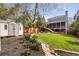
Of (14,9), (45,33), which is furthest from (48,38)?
(14,9)

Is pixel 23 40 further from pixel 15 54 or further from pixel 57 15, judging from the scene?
pixel 57 15

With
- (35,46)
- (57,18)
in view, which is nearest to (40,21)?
(57,18)

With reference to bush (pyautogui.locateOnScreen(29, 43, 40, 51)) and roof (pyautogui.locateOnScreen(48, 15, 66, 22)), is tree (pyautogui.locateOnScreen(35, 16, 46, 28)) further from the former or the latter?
bush (pyautogui.locateOnScreen(29, 43, 40, 51))

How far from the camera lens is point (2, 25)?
297 centimetres

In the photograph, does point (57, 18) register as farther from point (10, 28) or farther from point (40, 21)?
point (10, 28)

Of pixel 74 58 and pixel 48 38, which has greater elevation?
pixel 48 38

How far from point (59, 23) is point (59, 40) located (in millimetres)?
221

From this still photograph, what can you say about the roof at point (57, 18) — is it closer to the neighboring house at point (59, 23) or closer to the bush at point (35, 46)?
the neighboring house at point (59, 23)

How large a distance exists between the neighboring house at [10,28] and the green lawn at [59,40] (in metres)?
0.27

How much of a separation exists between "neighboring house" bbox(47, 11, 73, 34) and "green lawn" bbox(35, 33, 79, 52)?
3.2 inches

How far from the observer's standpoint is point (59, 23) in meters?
3.01

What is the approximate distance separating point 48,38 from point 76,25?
40 centimetres

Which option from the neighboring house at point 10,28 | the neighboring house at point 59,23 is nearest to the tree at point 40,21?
the neighboring house at point 59,23

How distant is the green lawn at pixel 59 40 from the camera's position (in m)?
2.97
